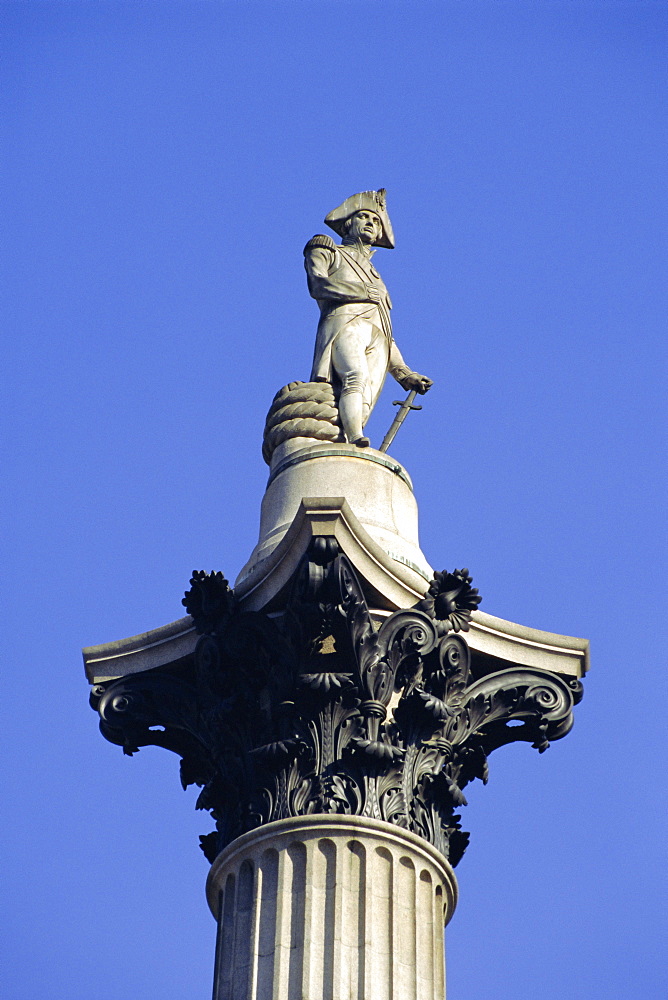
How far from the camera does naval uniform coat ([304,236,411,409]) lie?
83.1ft

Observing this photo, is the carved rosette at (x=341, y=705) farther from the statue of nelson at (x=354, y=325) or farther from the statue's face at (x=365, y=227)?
the statue's face at (x=365, y=227)

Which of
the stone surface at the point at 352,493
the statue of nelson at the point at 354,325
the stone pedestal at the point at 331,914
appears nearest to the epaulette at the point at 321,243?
the statue of nelson at the point at 354,325

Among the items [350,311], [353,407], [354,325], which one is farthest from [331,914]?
[350,311]

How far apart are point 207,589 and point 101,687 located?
6.83 ft

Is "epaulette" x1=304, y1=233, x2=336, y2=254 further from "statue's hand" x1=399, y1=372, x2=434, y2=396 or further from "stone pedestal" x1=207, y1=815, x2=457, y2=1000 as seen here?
"stone pedestal" x1=207, y1=815, x2=457, y2=1000

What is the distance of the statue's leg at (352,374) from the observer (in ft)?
79.8

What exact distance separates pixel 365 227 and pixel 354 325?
2.33 meters

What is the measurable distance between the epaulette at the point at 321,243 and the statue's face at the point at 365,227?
0.65 m

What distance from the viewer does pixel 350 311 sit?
25703mm

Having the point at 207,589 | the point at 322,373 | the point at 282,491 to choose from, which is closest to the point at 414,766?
the point at 207,589

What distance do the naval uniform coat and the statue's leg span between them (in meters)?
0.02

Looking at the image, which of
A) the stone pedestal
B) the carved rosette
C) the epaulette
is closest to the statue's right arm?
the epaulette

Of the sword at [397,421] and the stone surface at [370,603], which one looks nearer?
the stone surface at [370,603]

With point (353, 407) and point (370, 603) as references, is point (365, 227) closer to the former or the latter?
point (353, 407)
